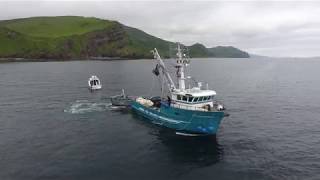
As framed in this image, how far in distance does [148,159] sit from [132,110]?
3438 cm

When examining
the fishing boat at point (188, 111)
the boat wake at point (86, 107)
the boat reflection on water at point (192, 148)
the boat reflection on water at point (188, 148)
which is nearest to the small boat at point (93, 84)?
the boat wake at point (86, 107)

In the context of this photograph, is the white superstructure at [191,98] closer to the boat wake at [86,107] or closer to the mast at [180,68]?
the mast at [180,68]

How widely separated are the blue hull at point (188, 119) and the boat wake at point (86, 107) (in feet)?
74.2

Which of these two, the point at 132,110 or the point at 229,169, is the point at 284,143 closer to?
the point at 229,169

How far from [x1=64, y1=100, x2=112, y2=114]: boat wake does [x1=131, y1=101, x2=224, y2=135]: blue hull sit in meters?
22.6

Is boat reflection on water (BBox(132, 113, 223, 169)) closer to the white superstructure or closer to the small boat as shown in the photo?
the white superstructure

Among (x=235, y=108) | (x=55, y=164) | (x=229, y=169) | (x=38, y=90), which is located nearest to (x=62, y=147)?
(x=55, y=164)

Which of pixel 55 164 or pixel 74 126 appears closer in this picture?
pixel 55 164

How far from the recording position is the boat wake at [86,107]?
8894 centimetres

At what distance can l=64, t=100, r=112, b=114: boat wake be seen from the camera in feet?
292

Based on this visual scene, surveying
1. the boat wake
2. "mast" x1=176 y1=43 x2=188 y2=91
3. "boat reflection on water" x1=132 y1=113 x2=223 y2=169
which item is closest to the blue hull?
"boat reflection on water" x1=132 y1=113 x2=223 y2=169

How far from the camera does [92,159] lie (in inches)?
2114

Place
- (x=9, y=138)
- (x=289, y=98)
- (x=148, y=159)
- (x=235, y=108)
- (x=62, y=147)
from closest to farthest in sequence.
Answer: (x=148, y=159), (x=62, y=147), (x=9, y=138), (x=235, y=108), (x=289, y=98)

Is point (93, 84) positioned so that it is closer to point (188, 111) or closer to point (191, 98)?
point (191, 98)
